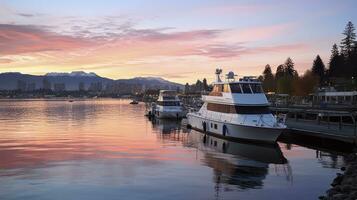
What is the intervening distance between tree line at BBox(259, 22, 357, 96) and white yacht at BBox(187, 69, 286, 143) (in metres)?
55.1

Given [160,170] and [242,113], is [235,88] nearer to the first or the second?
[242,113]

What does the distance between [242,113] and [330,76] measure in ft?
303

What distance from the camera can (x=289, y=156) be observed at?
36.0 metres

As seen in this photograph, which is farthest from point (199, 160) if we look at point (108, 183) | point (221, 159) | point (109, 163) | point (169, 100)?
point (169, 100)

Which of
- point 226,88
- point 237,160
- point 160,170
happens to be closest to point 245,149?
point 237,160

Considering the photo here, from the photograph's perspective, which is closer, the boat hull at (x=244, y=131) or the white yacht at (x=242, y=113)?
the boat hull at (x=244, y=131)

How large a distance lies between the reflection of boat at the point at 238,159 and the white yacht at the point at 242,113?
100 cm

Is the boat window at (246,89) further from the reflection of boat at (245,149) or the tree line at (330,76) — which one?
the tree line at (330,76)

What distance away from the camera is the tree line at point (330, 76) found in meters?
109

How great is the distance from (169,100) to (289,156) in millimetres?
49840

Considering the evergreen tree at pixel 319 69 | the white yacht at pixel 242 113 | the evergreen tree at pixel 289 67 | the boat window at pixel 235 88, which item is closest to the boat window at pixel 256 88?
the white yacht at pixel 242 113

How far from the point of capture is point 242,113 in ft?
142

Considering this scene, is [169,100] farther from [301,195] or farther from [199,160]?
[301,195]

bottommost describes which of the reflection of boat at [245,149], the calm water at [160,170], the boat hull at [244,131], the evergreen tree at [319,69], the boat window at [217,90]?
the calm water at [160,170]
